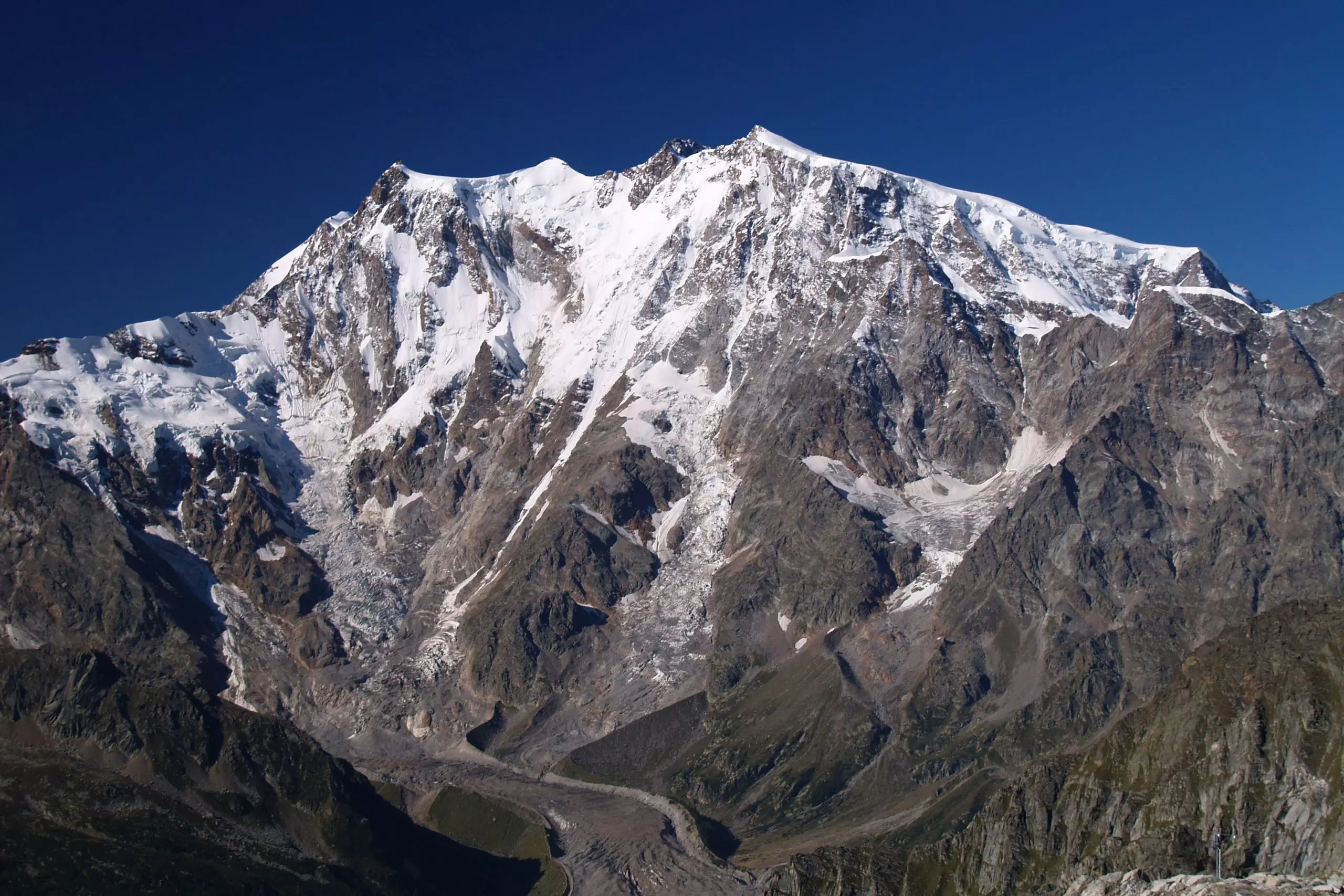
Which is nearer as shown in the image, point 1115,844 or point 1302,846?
point 1302,846

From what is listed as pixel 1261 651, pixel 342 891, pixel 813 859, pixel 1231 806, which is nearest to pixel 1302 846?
pixel 1231 806

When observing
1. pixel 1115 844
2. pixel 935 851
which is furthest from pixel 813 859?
pixel 1115 844

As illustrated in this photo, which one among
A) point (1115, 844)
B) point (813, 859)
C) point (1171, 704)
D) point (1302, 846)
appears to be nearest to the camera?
point (1302, 846)

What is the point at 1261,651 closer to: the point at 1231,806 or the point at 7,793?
the point at 1231,806

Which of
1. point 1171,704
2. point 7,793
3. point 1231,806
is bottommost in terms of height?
point 7,793

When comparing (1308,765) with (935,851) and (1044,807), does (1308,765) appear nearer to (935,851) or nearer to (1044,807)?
(1044,807)

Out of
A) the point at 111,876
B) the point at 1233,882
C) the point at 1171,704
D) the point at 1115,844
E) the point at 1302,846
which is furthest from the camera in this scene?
the point at 111,876

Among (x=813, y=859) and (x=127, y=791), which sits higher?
(x=813, y=859)

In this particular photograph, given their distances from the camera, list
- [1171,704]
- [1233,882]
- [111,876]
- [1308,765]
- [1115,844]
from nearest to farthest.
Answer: [1233,882] < [1308,765] < [1115,844] < [1171,704] < [111,876]

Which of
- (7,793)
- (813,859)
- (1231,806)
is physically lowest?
(7,793)
